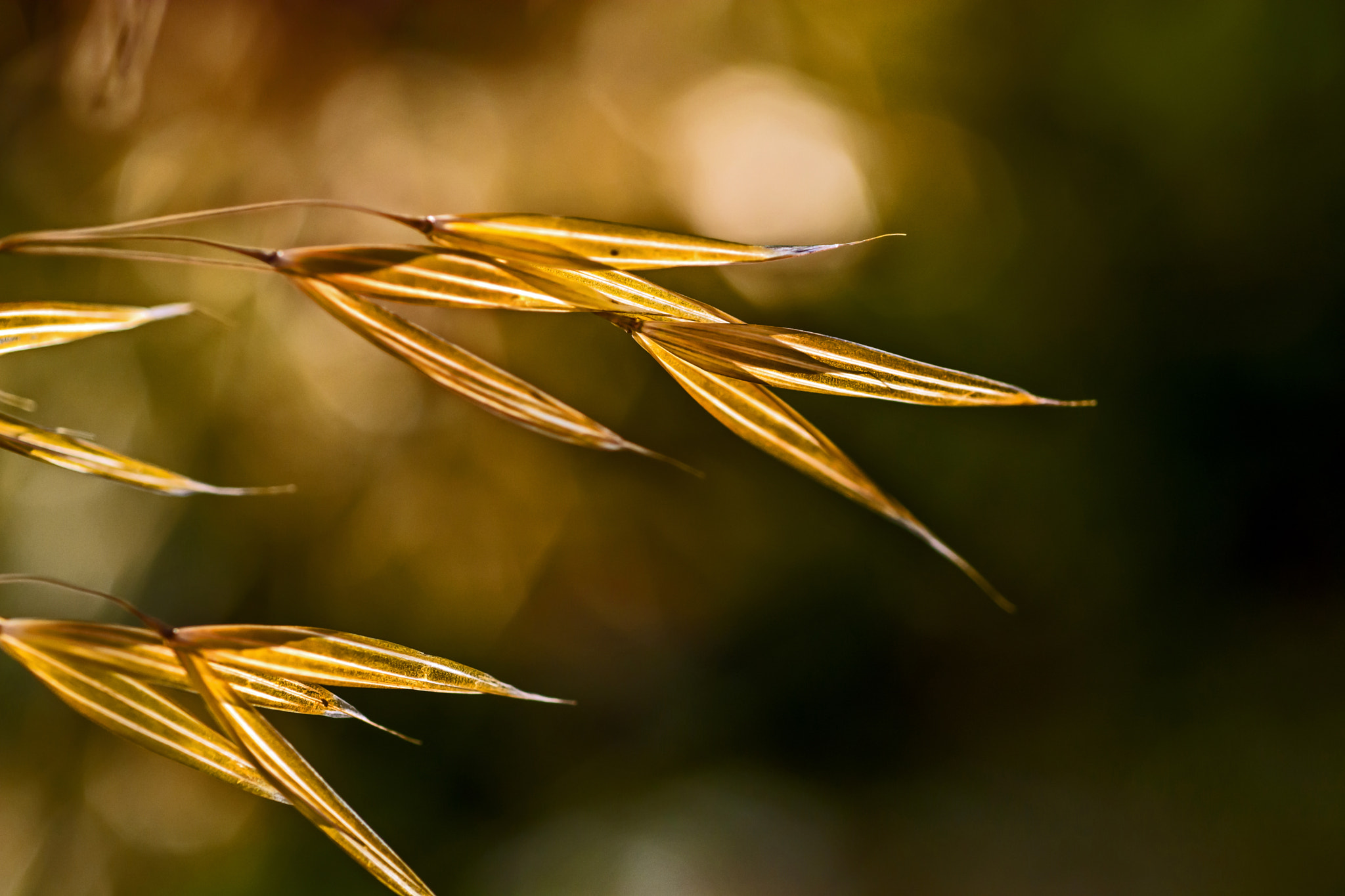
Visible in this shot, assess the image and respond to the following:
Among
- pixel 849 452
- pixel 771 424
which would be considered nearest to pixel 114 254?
pixel 771 424

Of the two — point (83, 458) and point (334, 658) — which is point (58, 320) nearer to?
point (83, 458)

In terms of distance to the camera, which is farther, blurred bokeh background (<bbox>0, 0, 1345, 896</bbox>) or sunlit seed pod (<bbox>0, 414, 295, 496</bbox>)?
blurred bokeh background (<bbox>0, 0, 1345, 896</bbox>)

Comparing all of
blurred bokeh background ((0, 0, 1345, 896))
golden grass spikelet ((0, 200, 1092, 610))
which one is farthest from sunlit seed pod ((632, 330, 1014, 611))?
blurred bokeh background ((0, 0, 1345, 896))

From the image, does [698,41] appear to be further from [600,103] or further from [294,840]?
[294,840]

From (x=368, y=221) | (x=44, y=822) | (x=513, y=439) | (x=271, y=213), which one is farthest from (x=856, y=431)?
(x=44, y=822)

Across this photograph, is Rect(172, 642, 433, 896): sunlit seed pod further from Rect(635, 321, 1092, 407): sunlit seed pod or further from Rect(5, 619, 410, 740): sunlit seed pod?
Rect(635, 321, 1092, 407): sunlit seed pod

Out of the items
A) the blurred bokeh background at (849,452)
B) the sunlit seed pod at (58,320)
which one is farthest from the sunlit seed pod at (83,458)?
the blurred bokeh background at (849,452)

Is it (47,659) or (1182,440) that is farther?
(1182,440)
